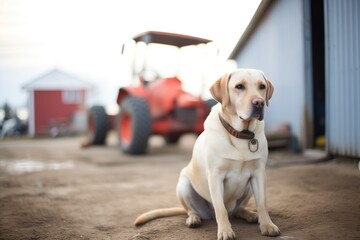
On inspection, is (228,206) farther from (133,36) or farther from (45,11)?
(133,36)

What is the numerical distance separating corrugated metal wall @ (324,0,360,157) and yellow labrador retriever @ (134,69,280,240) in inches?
105

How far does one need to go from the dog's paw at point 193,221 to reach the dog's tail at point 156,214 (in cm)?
24

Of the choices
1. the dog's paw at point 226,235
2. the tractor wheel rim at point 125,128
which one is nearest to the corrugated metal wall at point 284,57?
the tractor wheel rim at point 125,128

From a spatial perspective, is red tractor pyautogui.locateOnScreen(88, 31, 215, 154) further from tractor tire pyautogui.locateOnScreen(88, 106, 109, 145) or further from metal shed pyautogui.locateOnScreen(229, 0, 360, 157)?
metal shed pyautogui.locateOnScreen(229, 0, 360, 157)

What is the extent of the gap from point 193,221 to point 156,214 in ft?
1.18

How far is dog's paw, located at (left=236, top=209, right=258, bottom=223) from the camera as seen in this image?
98.9 inches

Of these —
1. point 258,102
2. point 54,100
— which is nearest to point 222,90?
point 258,102

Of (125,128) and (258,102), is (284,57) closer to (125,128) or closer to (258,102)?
(125,128)

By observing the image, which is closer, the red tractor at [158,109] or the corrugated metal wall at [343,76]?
the corrugated metal wall at [343,76]

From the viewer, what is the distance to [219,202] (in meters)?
2.22

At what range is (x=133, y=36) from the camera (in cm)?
704

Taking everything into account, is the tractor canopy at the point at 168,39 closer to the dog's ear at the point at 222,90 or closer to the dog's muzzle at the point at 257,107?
the dog's ear at the point at 222,90

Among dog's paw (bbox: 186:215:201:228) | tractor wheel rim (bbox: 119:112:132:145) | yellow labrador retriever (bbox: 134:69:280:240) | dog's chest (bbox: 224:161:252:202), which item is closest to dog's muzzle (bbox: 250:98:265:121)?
yellow labrador retriever (bbox: 134:69:280:240)

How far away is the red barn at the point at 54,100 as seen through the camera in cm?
1797
